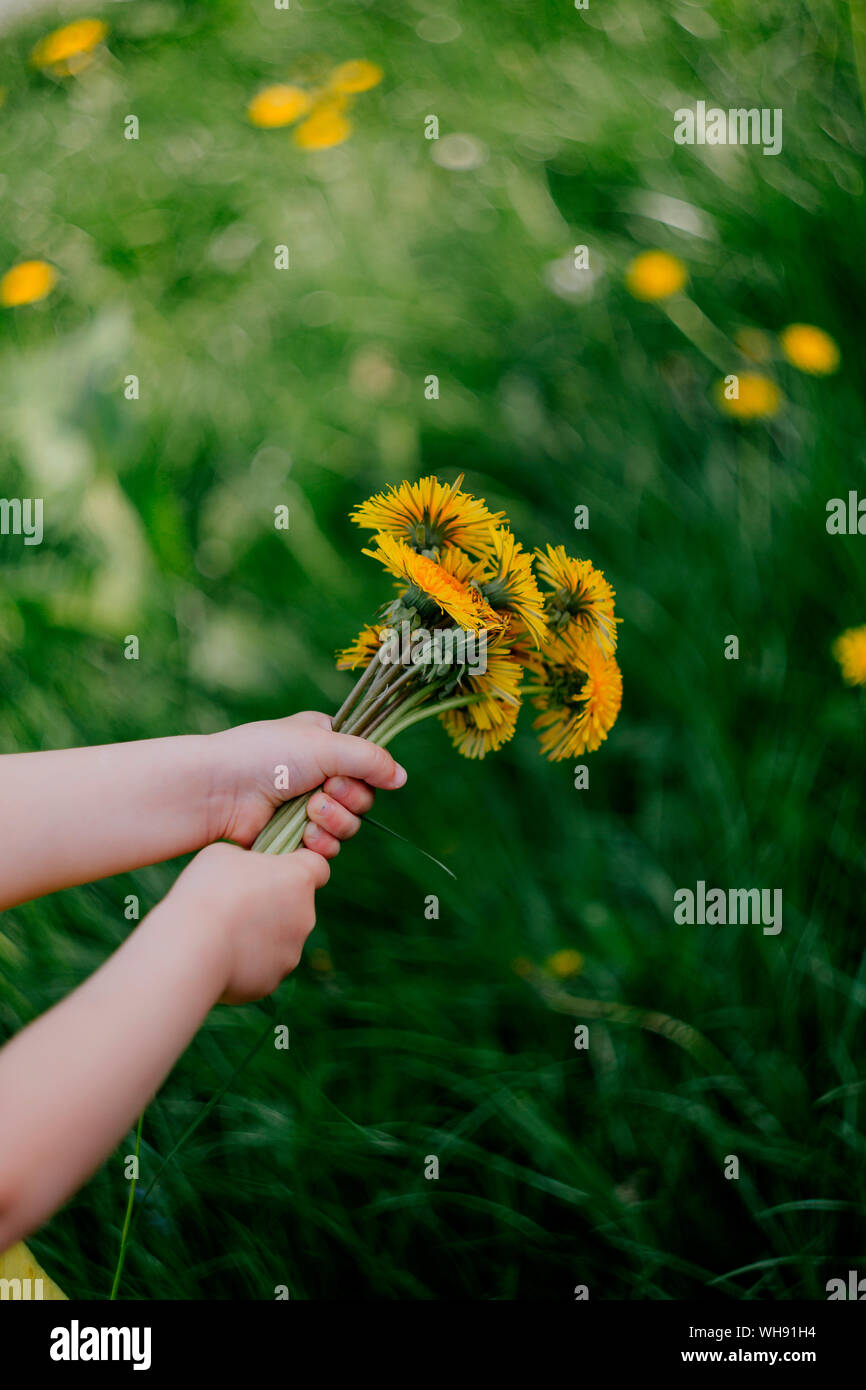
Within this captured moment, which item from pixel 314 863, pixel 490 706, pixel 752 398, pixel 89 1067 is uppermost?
pixel 752 398

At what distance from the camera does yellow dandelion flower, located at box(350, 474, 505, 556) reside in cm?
61

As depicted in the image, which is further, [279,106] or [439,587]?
[279,106]

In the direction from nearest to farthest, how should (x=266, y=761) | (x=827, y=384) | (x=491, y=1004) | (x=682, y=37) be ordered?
(x=266, y=761) < (x=491, y=1004) < (x=827, y=384) < (x=682, y=37)

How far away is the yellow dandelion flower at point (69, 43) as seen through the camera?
111cm

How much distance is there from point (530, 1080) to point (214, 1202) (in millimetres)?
270

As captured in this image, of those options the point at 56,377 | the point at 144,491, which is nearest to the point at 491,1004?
the point at 144,491

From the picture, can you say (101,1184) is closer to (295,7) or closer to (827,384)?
(827,384)

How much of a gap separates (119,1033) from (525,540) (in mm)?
597

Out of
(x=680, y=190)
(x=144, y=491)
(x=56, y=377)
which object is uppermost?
(x=680, y=190)

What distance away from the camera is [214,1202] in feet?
2.43

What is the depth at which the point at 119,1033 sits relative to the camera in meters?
0.45

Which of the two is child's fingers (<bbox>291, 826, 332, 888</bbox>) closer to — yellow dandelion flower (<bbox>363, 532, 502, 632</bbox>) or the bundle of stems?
the bundle of stems

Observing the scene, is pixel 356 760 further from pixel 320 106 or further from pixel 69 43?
pixel 69 43

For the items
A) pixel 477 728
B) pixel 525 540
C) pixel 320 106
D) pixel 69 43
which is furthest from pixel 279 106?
pixel 477 728
